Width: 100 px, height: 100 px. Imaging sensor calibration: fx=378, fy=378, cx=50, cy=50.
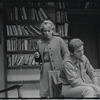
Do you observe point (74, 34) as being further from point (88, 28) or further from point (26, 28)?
point (26, 28)

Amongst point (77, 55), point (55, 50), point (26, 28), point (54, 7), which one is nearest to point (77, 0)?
point (54, 7)

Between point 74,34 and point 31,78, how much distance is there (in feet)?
5.77

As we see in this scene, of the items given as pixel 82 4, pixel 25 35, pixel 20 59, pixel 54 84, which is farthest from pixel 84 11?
pixel 54 84

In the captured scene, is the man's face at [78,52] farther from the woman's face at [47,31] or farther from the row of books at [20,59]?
the row of books at [20,59]

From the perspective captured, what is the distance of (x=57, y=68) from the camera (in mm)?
4730

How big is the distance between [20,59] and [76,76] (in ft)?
10.7

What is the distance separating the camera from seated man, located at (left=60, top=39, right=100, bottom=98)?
3.84 metres

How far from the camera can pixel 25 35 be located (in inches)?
283

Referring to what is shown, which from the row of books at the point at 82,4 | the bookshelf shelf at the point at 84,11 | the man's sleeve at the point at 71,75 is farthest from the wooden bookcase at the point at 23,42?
the man's sleeve at the point at 71,75

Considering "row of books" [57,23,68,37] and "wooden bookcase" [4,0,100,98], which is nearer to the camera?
"wooden bookcase" [4,0,100,98]

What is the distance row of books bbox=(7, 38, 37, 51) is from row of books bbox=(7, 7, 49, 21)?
17.7 inches

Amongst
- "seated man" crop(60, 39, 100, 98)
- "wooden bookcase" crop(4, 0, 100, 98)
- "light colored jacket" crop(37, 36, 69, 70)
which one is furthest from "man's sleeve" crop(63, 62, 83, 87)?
"wooden bookcase" crop(4, 0, 100, 98)

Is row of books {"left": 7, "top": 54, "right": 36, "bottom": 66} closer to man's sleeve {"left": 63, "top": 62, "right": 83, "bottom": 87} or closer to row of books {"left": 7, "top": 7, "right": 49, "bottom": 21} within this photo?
row of books {"left": 7, "top": 7, "right": 49, "bottom": 21}

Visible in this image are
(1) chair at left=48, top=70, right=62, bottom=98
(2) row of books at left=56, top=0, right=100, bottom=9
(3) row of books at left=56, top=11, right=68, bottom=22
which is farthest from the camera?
(2) row of books at left=56, top=0, right=100, bottom=9
